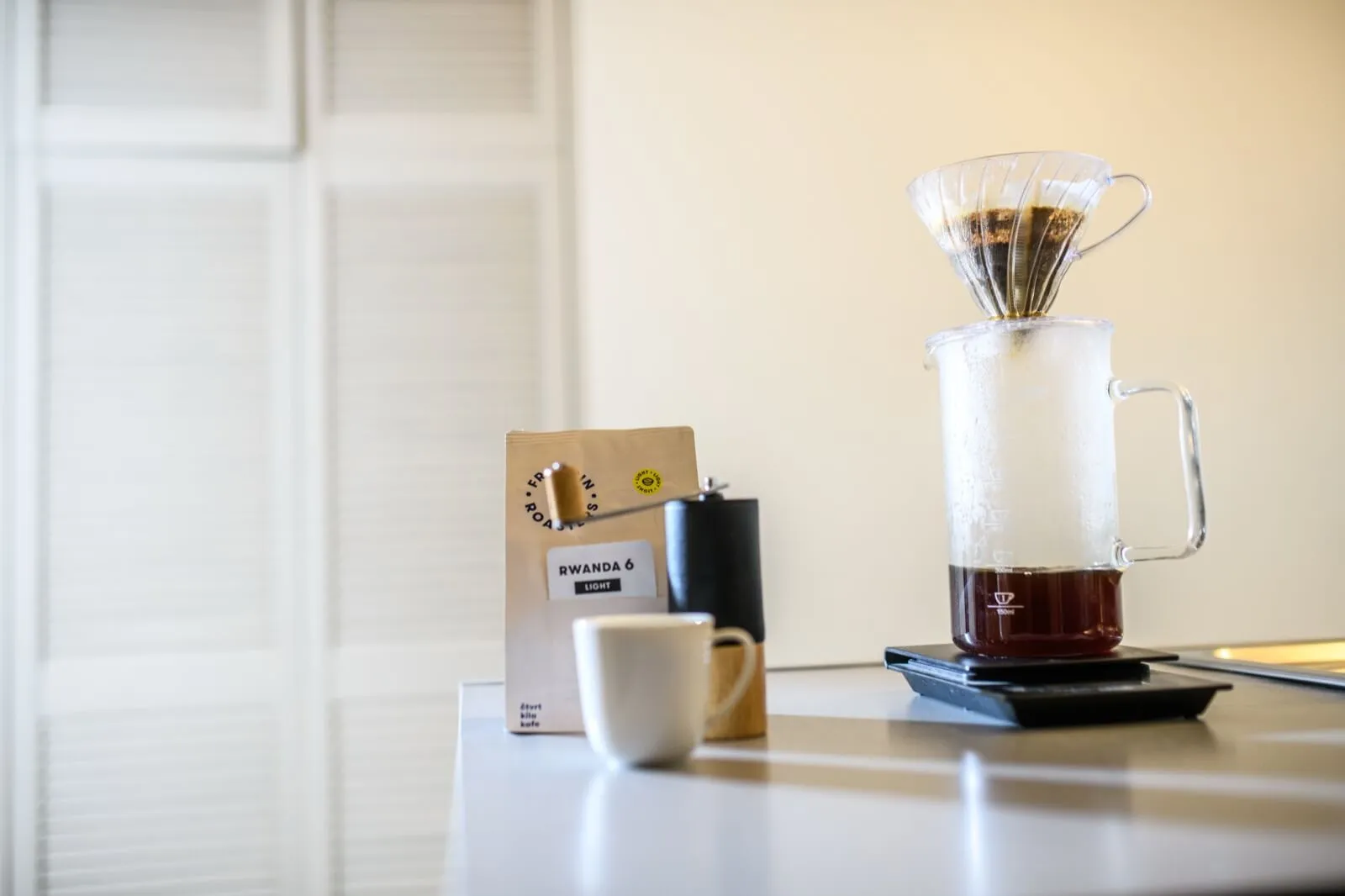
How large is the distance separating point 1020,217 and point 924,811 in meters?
0.54

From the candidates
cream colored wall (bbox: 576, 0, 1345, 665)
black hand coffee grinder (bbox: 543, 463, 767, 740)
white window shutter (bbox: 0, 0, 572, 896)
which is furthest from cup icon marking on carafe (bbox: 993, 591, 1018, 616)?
white window shutter (bbox: 0, 0, 572, 896)

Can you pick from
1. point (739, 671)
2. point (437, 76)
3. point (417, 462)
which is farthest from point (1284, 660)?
point (437, 76)

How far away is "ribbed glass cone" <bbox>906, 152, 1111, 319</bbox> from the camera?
36.7 inches

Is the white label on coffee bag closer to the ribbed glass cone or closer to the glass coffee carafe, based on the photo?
the glass coffee carafe

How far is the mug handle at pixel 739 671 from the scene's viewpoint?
2.56 ft

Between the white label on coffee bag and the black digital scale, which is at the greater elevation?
the white label on coffee bag

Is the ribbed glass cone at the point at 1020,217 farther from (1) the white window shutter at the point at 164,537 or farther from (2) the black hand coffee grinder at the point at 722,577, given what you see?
(1) the white window shutter at the point at 164,537

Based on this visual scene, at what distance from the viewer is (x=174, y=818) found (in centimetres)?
150

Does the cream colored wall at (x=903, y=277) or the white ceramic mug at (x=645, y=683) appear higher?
the cream colored wall at (x=903, y=277)

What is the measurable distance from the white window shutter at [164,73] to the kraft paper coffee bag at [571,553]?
0.88m

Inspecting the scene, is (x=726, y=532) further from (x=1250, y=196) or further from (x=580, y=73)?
(x=1250, y=196)

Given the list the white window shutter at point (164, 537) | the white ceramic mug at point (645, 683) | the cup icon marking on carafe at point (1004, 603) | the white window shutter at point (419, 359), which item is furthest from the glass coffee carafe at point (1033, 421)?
the white window shutter at point (164, 537)

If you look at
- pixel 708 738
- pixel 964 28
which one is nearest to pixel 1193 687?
pixel 708 738

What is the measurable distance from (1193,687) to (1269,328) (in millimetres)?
742
